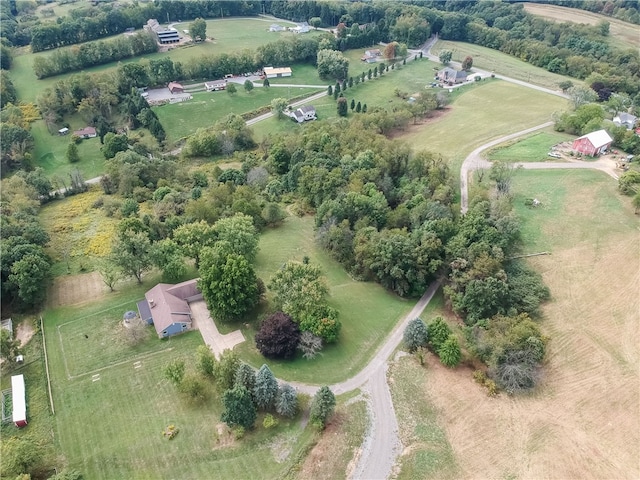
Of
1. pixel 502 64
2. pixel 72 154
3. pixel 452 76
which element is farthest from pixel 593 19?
pixel 72 154

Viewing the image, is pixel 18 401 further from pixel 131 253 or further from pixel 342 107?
pixel 342 107

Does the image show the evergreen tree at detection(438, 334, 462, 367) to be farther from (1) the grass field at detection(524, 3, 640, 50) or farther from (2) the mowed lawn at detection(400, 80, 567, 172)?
(1) the grass field at detection(524, 3, 640, 50)

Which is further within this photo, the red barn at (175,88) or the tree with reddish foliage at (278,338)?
the red barn at (175,88)

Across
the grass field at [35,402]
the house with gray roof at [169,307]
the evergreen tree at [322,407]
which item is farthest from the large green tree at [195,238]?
the evergreen tree at [322,407]

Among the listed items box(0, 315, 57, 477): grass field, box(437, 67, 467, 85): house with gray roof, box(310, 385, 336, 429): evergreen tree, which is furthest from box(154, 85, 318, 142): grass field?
box(310, 385, 336, 429): evergreen tree

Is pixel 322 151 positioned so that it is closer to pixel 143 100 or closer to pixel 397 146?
pixel 397 146

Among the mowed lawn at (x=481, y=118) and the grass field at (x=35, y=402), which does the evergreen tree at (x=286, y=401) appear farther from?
the mowed lawn at (x=481, y=118)

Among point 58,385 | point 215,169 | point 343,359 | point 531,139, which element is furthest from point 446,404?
point 531,139
